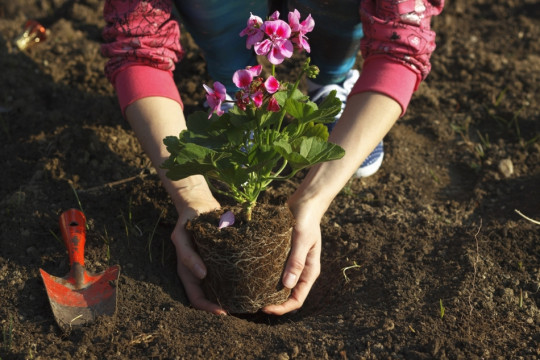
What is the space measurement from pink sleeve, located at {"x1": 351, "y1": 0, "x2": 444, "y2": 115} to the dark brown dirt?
529 mm

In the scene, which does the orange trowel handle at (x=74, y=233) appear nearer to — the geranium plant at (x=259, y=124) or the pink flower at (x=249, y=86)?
the geranium plant at (x=259, y=124)

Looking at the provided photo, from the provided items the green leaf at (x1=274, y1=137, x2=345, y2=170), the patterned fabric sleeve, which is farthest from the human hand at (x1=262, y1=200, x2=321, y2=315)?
the patterned fabric sleeve

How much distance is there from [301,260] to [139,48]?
0.97 m

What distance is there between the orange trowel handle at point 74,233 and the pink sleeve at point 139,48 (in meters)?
0.42

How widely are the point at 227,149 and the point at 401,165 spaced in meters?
1.29

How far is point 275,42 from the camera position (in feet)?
5.33

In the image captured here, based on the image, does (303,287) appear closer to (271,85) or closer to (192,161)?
(192,161)

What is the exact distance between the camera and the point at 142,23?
2.38 m

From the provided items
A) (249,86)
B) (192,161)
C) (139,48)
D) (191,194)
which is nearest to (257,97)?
(249,86)

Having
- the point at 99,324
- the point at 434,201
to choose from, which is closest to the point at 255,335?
the point at 99,324

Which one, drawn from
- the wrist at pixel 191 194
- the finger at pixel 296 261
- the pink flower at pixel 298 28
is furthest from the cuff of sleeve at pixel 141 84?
the pink flower at pixel 298 28

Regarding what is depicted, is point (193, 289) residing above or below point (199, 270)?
A: below

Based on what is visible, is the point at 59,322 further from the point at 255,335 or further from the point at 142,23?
the point at 142,23

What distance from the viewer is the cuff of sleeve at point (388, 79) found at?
2260 mm
